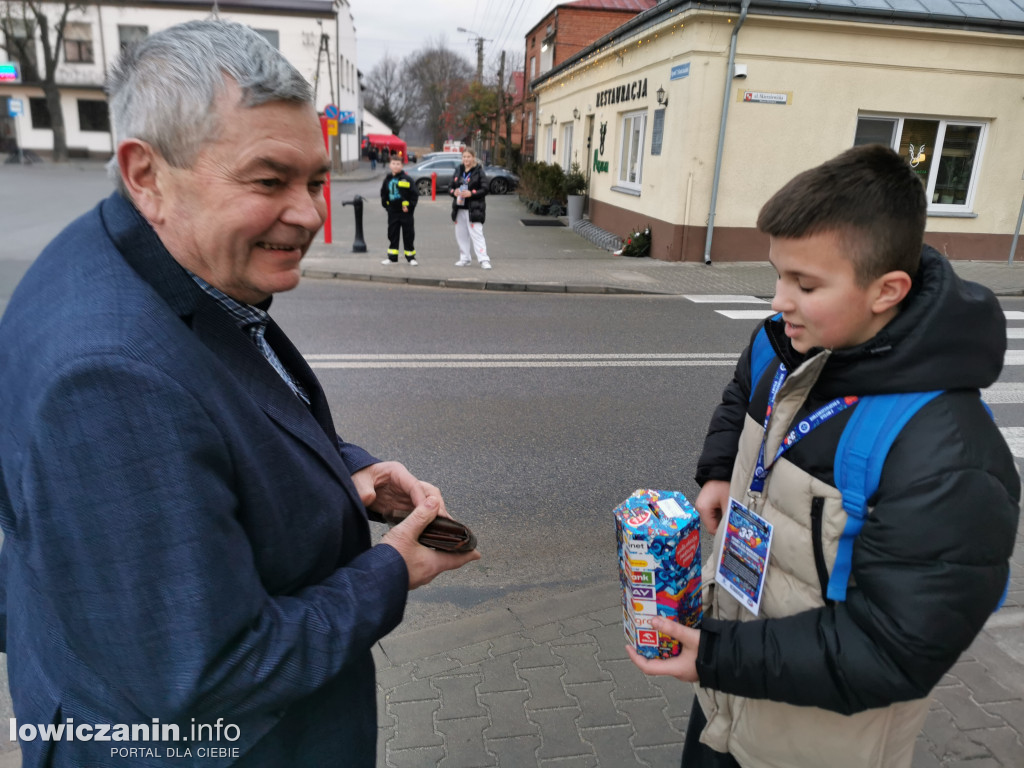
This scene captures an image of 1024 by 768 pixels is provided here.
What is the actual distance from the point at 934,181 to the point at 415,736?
1545 cm

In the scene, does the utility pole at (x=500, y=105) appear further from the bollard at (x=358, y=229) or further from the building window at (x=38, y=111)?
the building window at (x=38, y=111)

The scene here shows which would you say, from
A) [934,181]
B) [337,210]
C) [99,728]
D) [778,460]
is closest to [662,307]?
[934,181]

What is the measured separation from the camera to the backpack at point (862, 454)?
1.26m

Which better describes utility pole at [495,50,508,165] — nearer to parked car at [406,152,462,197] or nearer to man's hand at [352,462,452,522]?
parked car at [406,152,462,197]

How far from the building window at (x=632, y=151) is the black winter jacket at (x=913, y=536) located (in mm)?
14954

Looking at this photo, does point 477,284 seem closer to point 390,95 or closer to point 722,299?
point 722,299

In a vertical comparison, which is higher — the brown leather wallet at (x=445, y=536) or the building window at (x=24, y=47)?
the building window at (x=24, y=47)

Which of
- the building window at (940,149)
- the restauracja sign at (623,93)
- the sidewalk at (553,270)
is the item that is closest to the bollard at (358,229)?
Answer: the sidewalk at (553,270)

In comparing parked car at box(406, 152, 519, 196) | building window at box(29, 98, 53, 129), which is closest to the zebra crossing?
parked car at box(406, 152, 519, 196)

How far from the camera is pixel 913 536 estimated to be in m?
1.19

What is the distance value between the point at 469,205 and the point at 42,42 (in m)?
43.6

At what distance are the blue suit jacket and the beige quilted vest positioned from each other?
77 centimetres

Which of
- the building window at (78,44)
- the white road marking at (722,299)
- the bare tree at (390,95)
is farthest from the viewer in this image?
the bare tree at (390,95)

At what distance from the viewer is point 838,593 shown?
52.4 inches
